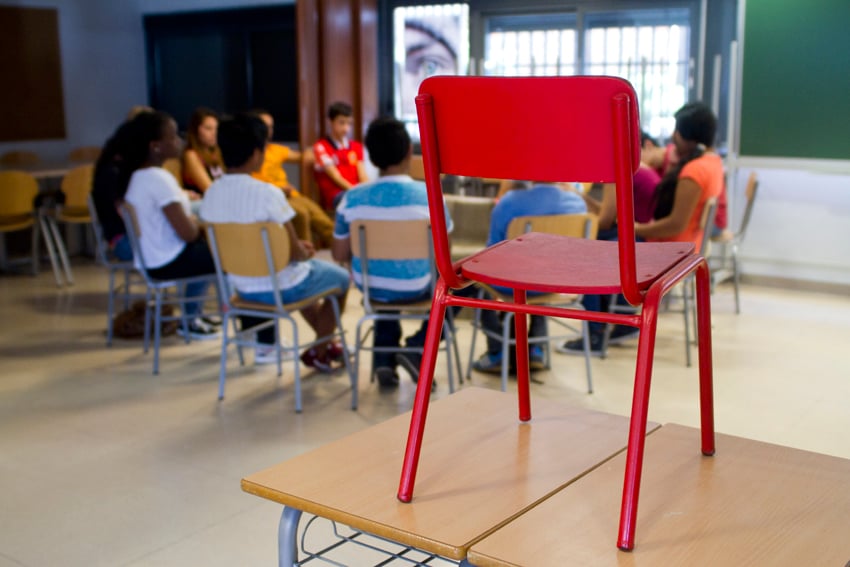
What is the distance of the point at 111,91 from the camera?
9.12 m

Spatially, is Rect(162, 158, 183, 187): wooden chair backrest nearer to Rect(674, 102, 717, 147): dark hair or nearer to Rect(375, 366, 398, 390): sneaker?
Rect(375, 366, 398, 390): sneaker

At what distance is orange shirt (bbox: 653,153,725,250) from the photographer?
4.49 m

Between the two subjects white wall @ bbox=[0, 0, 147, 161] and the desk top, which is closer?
the desk top

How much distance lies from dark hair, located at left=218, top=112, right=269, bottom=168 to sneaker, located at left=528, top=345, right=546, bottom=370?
1.55 meters

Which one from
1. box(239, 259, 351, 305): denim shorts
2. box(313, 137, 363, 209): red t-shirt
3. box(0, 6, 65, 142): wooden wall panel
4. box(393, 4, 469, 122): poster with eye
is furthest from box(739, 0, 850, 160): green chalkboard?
box(0, 6, 65, 142): wooden wall panel

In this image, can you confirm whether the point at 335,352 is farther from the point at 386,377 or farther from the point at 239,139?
the point at 239,139

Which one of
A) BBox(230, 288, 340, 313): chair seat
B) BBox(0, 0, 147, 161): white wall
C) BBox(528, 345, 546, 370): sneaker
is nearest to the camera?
BBox(230, 288, 340, 313): chair seat

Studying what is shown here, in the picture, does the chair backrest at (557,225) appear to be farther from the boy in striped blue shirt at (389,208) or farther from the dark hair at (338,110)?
the dark hair at (338,110)

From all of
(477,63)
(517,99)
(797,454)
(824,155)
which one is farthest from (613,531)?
(477,63)

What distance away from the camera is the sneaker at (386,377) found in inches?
164

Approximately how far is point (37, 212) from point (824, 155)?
5342 mm

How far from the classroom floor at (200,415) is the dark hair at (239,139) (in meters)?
1.02

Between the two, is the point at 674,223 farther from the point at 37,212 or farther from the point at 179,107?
the point at 179,107

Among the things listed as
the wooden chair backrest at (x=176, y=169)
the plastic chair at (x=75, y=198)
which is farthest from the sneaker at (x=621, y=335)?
the plastic chair at (x=75, y=198)
